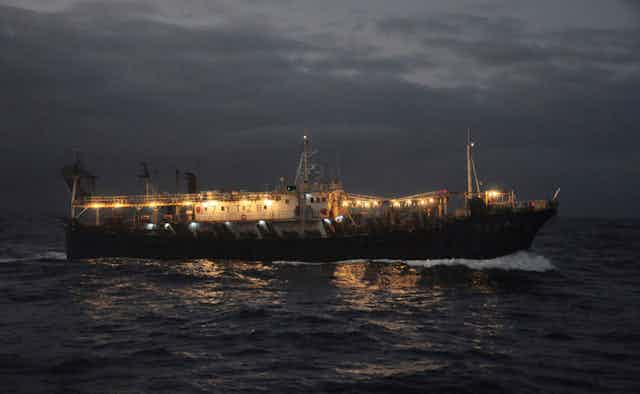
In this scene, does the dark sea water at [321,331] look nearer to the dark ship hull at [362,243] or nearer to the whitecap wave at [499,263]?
the whitecap wave at [499,263]

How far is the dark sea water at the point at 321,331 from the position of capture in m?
14.9

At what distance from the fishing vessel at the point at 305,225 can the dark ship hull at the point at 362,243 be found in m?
0.09

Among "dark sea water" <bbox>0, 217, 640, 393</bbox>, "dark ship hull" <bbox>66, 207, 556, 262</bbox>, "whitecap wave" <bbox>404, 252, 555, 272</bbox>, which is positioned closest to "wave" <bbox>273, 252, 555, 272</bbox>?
"whitecap wave" <bbox>404, 252, 555, 272</bbox>

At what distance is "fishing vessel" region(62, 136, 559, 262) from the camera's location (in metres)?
40.5

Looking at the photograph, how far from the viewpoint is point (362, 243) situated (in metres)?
41.4

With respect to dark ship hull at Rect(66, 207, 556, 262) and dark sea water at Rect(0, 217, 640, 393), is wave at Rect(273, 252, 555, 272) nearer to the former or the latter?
dark ship hull at Rect(66, 207, 556, 262)

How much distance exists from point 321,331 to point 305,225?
2454 cm

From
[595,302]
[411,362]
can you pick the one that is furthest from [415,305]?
[595,302]

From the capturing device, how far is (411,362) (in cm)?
1658

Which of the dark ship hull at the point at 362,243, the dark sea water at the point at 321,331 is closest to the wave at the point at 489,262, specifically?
the dark ship hull at the point at 362,243

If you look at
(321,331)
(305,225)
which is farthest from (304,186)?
(321,331)

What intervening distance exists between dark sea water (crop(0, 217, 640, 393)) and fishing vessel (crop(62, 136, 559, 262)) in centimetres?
340

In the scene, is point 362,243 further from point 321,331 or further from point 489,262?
point 321,331

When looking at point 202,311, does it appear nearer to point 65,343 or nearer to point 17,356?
point 65,343
